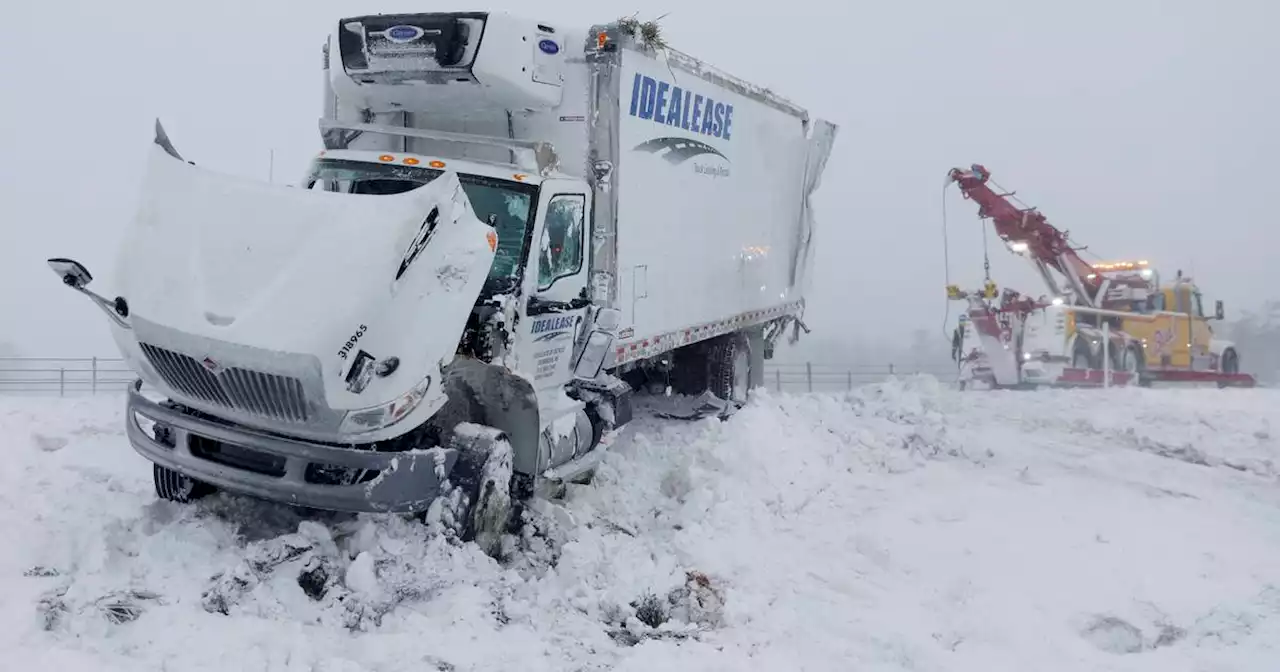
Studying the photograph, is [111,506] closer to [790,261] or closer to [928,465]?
[928,465]

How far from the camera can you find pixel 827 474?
9.73m

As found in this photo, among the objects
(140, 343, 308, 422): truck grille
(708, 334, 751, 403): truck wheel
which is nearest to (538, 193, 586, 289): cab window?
(140, 343, 308, 422): truck grille

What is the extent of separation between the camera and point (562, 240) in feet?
24.8

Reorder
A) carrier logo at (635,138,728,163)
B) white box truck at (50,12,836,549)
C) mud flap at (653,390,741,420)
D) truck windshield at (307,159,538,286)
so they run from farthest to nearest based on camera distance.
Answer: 1. mud flap at (653,390,741,420)
2. carrier logo at (635,138,728,163)
3. truck windshield at (307,159,538,286)
4. white box truck at (50,12,836,549)

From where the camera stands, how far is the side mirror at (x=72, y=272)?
18.3ft

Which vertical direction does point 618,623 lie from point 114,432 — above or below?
below

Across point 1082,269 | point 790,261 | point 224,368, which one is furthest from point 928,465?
point 1082,269

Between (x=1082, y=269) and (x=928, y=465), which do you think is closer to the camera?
(x=928, y=465)

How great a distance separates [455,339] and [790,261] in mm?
8745

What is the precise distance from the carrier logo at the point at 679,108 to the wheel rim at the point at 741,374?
2.90 metres

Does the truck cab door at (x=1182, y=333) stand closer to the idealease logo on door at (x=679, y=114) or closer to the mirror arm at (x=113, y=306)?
the idealease logo on door at (x=679, y=114)

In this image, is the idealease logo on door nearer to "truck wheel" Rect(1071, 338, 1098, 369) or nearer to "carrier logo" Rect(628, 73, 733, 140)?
"carrier logo" Rect(628, 73, 733, 140)

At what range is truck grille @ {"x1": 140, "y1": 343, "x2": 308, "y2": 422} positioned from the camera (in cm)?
521

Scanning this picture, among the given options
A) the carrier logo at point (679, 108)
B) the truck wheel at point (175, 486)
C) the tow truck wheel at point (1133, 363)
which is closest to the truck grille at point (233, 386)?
the truck wheel at point (175, 486)
